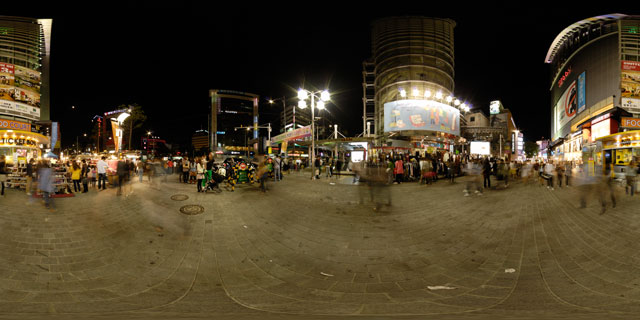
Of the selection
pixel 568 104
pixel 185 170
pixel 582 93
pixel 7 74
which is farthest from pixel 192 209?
pixel 568 104

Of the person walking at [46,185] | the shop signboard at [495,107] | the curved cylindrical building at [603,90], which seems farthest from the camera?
the shop signboard at [495,107]

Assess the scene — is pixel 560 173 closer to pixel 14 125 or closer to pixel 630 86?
pixel 630 86

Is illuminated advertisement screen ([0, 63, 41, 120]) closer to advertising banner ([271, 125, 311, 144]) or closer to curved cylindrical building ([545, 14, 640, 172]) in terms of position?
advertising banner ([271, 125, 311, 144])

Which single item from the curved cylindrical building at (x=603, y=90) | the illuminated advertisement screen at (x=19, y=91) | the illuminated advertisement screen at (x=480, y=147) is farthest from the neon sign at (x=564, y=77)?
the illuminated advertisement screen at (x=19, y=91)

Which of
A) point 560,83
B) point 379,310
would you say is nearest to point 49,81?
point 379,310

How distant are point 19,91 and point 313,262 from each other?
37207mm

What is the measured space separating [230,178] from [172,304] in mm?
8650

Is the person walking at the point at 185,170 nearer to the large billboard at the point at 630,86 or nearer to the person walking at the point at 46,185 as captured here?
the person walking at the point at 46,185

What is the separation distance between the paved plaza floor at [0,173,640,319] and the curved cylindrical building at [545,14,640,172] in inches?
791

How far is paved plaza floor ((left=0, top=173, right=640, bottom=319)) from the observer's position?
3.40 m

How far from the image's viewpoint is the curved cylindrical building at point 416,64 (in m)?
42.6

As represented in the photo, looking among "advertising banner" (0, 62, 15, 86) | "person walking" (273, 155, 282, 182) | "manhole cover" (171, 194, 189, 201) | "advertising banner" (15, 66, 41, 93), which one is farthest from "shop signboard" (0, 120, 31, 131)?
"manhole cover" (171, 194, 189, 201)

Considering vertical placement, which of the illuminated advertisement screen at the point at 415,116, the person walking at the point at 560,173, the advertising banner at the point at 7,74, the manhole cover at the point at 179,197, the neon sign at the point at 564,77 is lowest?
the manhole cover at the point at 179,197

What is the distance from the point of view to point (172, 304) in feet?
11.4
